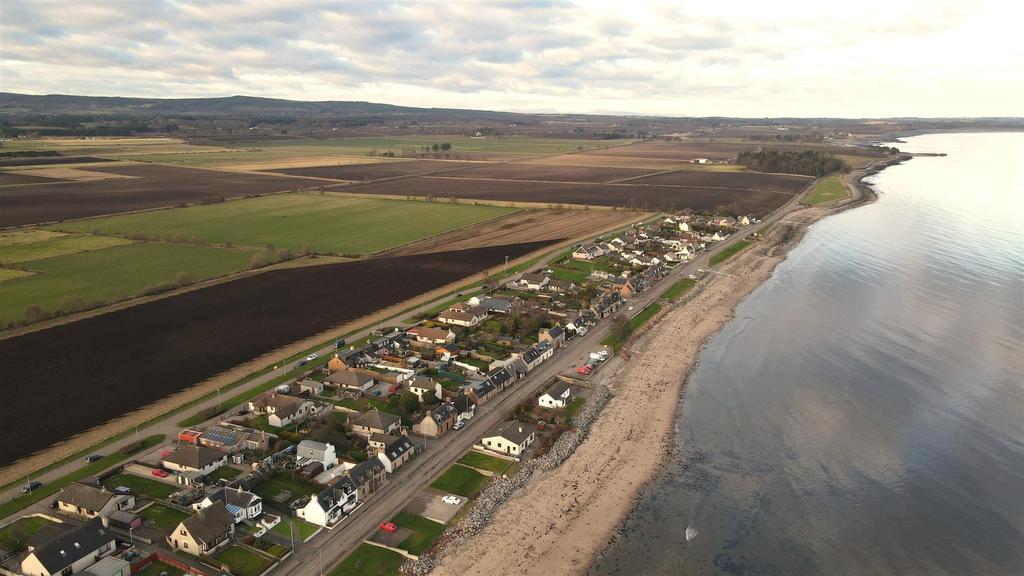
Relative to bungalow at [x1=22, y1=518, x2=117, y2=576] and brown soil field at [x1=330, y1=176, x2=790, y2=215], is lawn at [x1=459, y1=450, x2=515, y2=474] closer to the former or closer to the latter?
bungalow at [x1=22, y1=518, x2=117, y2=576]

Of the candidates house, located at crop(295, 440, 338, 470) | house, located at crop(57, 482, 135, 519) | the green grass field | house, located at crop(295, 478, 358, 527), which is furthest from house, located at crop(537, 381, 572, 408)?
the green grass field

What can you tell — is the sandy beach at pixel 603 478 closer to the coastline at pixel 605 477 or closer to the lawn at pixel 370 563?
the coastline at pixel 605 477

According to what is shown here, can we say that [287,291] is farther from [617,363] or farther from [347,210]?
[347,210]

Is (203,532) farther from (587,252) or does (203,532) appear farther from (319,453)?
(587,252)

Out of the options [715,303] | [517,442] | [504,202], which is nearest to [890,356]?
[715,303]

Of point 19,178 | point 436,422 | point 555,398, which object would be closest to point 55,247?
point 436,422

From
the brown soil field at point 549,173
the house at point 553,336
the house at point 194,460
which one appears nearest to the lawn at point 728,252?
the house at point 553,336

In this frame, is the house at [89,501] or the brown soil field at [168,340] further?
the brown soil field at [168,340]
